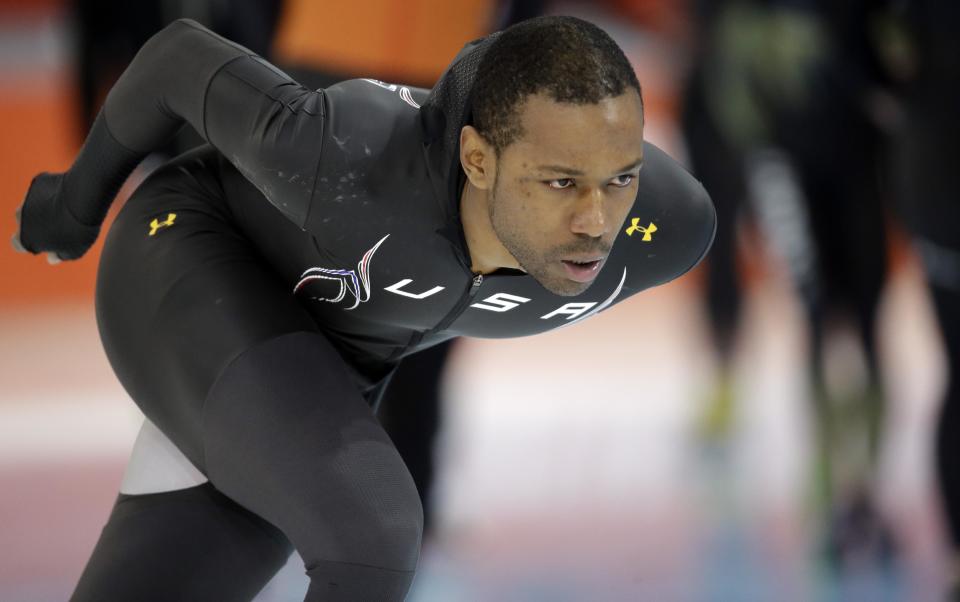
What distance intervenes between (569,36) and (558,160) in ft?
0.56

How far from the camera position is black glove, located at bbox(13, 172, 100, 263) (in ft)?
8.33

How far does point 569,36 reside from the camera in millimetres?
2057

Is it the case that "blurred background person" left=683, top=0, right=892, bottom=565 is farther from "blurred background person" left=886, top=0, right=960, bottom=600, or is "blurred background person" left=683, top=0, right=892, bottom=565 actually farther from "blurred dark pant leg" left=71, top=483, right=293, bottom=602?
"blurred dark pant leg" left=71, top=483, right=293, bottom=602

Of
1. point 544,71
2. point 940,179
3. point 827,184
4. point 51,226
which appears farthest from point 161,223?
point 827,184

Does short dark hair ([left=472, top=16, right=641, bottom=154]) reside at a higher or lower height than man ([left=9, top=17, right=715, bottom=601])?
higher

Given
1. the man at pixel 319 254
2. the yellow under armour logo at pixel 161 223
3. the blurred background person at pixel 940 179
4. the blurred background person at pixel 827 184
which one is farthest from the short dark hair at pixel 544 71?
the blurred background person at pixel 827 184

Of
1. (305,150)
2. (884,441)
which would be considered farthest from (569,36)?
(884,441)

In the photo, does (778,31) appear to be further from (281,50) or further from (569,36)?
(569,36)

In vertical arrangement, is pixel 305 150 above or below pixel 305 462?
above

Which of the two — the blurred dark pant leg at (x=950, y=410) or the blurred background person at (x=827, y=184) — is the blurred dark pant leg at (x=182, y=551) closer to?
the blurred dark pant leg at (x=950, y=410)

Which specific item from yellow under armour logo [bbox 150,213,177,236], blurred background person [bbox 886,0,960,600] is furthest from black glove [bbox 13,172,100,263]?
blurred background person [bbox 886,0,960,600]

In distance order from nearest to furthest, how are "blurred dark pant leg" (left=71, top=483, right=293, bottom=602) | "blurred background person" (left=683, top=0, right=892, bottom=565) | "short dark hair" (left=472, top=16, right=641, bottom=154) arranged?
"short dark hair" (left=472, top=16, right=641, bottom=154) → "blurred dark pant leg" (left=71, top=483, right=293, bottom=602) → "blurred background person" (left=683, top=0, right=892, bottom=565)

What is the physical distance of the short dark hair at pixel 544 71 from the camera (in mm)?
2027

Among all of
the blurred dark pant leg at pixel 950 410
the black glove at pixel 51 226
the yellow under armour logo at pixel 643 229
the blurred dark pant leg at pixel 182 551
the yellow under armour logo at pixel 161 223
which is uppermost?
the yellow under armour logo at pixel 643 229
